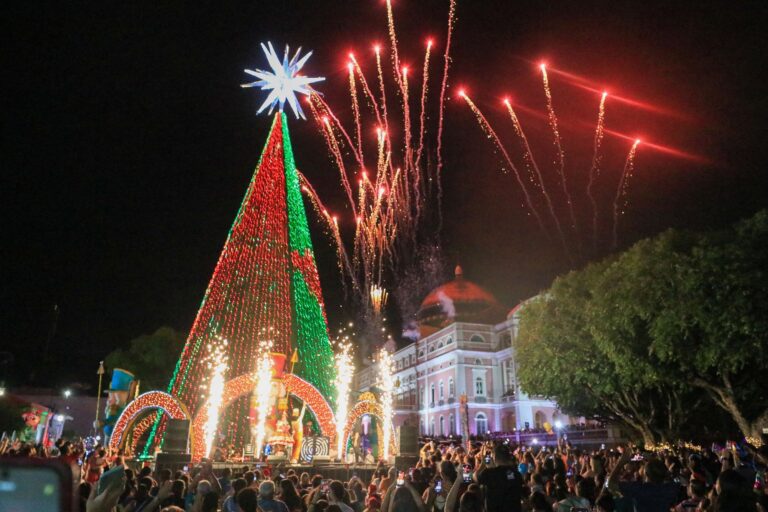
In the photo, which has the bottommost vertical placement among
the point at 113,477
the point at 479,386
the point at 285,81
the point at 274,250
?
the point at 113,477

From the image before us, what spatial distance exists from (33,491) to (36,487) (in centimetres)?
2

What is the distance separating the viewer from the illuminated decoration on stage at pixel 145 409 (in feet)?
68.3

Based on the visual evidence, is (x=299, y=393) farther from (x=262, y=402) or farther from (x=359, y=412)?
(x=359, y=412)

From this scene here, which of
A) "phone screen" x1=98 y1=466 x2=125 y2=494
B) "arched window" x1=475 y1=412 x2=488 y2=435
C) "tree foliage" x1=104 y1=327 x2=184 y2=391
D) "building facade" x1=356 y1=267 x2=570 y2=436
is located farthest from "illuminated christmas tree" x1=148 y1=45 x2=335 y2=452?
"arched window" x1=475 y1=412 x2=488 y2=435

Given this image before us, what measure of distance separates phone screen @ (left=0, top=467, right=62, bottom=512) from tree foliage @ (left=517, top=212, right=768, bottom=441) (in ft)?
82.9

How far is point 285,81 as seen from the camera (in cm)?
2030

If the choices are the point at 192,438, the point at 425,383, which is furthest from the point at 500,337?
the point at 192,438

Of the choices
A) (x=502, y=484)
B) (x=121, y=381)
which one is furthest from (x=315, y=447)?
(x=502, y=484)

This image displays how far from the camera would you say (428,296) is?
82.5 metres

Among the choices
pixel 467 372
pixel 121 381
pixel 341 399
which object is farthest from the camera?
pixel 467 372

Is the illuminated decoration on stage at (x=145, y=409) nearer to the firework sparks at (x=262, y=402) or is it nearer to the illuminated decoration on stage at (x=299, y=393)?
the illuminated decoration on stage at (x=299, y=393)

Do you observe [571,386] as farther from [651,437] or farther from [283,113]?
[283,113]

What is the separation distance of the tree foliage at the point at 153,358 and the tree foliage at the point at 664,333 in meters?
32.8

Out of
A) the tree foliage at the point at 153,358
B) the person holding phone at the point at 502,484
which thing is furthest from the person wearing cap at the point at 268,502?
the tree foliage at the point at 153,358
